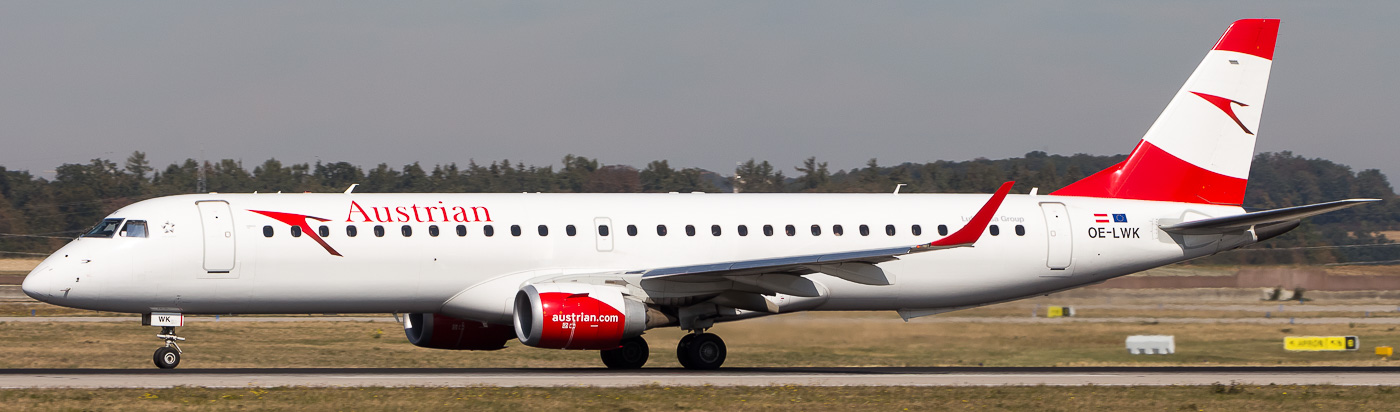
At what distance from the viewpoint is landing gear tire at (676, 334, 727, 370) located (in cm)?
2497

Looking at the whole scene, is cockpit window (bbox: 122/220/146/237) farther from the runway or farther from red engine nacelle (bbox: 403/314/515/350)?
red engine nacelle (bbox: 403/314/515/350)

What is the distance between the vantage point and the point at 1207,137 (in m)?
28.8

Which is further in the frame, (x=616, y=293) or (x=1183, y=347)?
(x=1183, y=347)

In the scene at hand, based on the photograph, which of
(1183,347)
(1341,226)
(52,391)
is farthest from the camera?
(1341,226)

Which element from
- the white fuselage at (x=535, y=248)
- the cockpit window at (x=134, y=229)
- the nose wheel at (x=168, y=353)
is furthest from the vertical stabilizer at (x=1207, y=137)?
the cockpit window at (x=134, y=229)

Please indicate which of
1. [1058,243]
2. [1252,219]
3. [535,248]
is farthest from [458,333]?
[1252,219]

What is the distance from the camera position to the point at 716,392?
19781mm

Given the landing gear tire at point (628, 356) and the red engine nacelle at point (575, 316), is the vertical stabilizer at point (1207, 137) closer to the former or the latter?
the landing gear tire at point (628, 356)

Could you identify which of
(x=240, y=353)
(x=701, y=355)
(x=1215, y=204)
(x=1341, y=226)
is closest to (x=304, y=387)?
(x=701, y=355)

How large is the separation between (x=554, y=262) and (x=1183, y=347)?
598 inches

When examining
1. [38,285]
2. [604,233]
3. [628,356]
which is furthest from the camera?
[628,356]

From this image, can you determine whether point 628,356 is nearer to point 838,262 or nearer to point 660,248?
point 660,248

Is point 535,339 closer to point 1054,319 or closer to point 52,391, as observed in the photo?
point 52,391

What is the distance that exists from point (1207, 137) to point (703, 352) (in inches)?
435
